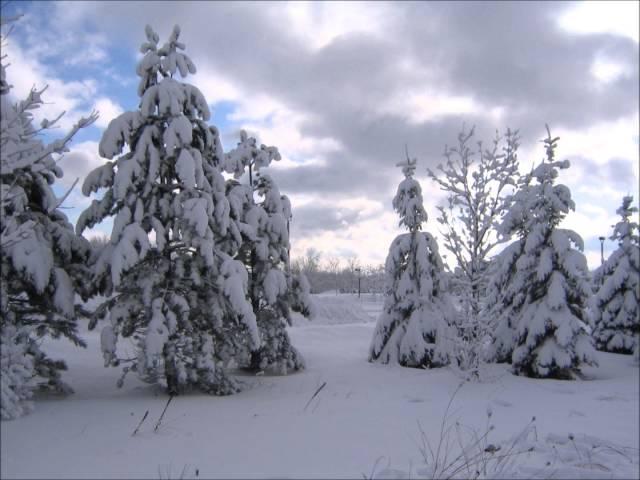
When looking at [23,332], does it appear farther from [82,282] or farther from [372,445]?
[372,445]

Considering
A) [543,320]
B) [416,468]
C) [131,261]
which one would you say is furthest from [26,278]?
[543,320]

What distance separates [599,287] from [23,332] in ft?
71.2

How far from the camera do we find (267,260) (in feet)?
44.4

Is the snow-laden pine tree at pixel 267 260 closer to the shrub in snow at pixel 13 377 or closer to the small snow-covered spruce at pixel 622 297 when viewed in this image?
the shrub in snow at pixel 13 377

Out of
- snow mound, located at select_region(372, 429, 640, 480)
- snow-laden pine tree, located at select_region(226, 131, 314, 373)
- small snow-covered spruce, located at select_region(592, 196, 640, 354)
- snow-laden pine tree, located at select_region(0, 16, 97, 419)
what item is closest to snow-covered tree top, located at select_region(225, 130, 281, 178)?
snow-laden pine tree, located at select_region(226, 131, 314, 373)

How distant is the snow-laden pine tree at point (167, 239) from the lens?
895cm

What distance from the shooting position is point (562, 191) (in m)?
13.8

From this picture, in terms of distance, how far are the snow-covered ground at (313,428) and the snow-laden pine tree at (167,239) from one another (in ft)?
2.65

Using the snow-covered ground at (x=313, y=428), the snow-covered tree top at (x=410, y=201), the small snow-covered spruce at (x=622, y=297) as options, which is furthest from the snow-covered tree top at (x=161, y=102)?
the small snow-covered spruce at (x=622, y=297)

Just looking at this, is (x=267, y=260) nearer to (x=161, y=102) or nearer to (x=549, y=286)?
(x=161, y=102)

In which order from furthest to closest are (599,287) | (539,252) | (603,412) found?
(599,287), (539,252), (603,412)

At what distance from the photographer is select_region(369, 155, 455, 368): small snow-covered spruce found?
14.3 metres

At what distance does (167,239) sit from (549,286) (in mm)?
10042

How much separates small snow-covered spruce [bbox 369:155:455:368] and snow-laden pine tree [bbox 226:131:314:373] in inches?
109
